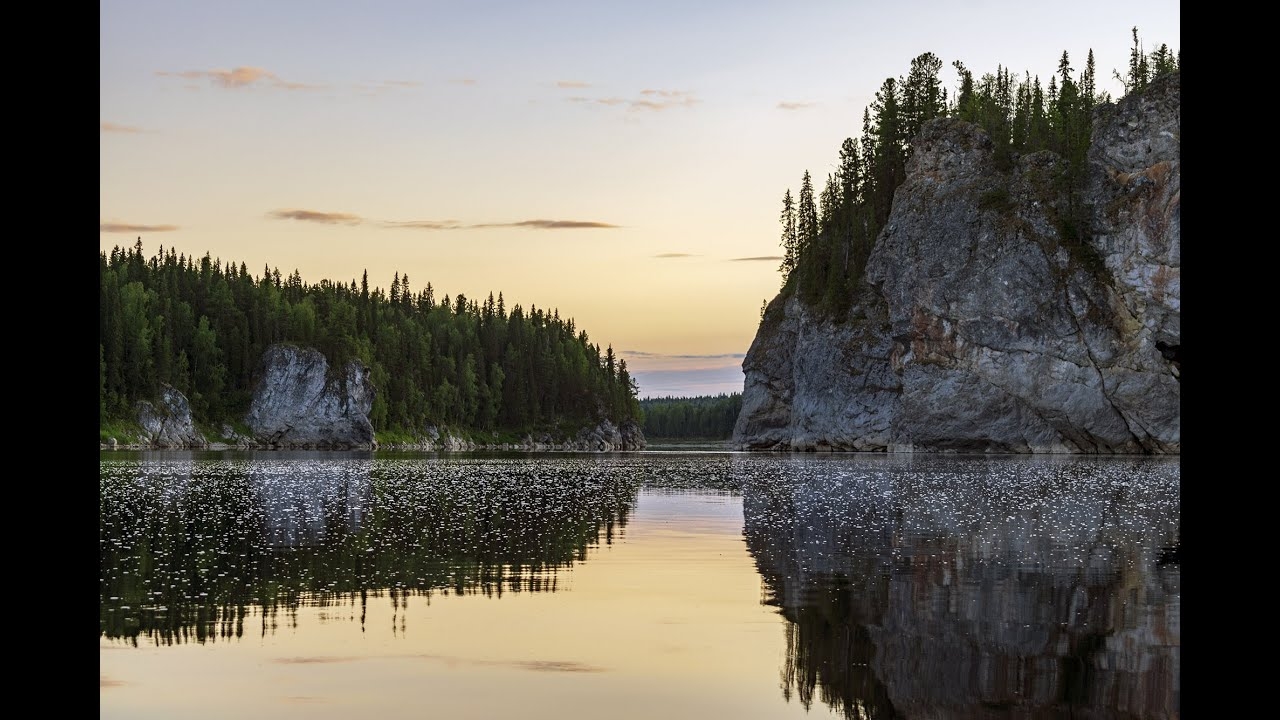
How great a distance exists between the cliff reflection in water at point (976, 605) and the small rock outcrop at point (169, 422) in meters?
154

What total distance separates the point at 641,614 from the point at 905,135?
156 meters

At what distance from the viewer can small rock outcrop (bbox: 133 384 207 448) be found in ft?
589

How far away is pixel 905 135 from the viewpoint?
167500mm

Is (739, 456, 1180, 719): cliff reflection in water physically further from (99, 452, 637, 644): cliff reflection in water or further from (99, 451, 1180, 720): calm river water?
(99, 452, 637, 644): cliff reflection in water

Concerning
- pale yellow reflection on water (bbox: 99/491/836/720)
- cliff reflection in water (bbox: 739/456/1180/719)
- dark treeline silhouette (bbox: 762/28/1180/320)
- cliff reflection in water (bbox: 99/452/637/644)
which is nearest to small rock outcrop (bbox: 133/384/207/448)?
dark treeline silhouette (bbox: 762/28/1180/320)

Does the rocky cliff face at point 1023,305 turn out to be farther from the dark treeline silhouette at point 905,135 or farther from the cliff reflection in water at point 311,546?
the cliff reflection in water at point 311,546

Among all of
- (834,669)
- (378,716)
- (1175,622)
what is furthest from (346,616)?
(1175,622)

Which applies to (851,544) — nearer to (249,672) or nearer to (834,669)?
(834,669)

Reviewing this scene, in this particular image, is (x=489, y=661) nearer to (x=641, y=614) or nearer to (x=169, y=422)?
A: (x=641, y=614)

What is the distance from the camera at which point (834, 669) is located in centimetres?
1483

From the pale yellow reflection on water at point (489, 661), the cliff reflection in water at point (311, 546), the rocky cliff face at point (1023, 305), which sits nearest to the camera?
the pale yellow reflection on water at point (489, 661)

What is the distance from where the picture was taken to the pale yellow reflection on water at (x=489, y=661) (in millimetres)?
13141

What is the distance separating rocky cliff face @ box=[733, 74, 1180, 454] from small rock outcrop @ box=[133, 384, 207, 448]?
316ft

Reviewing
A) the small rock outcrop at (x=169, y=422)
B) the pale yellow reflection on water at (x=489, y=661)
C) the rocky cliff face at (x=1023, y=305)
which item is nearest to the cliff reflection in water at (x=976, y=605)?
the pale yellow reflection on water at (x=489, y=661)
